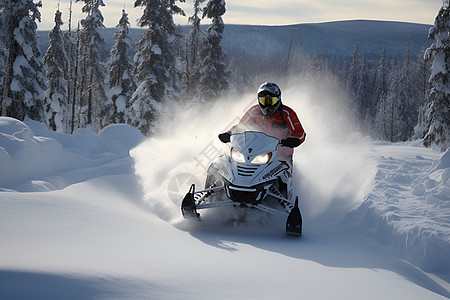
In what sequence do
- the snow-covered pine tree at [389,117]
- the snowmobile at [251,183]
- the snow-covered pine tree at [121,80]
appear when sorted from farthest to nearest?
the snow-covered pine tree at [389,117] → the snow-covered pine tree at [121,80] → the snowmobile at [251,183]

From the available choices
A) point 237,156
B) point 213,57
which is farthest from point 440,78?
point 237,156

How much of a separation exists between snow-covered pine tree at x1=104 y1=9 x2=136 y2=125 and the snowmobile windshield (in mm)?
25965

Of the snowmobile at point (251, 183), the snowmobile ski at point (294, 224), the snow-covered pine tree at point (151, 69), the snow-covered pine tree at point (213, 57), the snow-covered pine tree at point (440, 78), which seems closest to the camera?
the snowmobile at point (251, 183)

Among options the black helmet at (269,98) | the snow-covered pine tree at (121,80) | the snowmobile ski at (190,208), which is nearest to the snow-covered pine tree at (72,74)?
the snow-covered pine tree at (121,80)

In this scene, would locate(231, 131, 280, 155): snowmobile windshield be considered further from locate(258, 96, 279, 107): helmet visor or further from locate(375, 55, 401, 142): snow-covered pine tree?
locate(375, 55, 401, 142): snow-covered pine tree

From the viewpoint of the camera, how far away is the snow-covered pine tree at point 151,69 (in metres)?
25.6

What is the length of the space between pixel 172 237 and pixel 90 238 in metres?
1.27

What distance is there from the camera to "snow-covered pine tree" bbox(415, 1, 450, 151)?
67.5 ft

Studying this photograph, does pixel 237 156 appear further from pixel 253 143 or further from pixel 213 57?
pixel 213 57

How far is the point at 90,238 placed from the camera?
4.19 meters

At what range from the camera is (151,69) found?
2567 centimetres

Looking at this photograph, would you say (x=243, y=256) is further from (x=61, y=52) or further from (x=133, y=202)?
(x=61, y=52)

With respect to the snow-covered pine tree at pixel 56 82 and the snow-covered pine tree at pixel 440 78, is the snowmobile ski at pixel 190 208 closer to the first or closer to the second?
the snow-covered pine tree at pixel 440 78

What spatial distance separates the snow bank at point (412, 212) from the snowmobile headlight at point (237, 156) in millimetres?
2294
